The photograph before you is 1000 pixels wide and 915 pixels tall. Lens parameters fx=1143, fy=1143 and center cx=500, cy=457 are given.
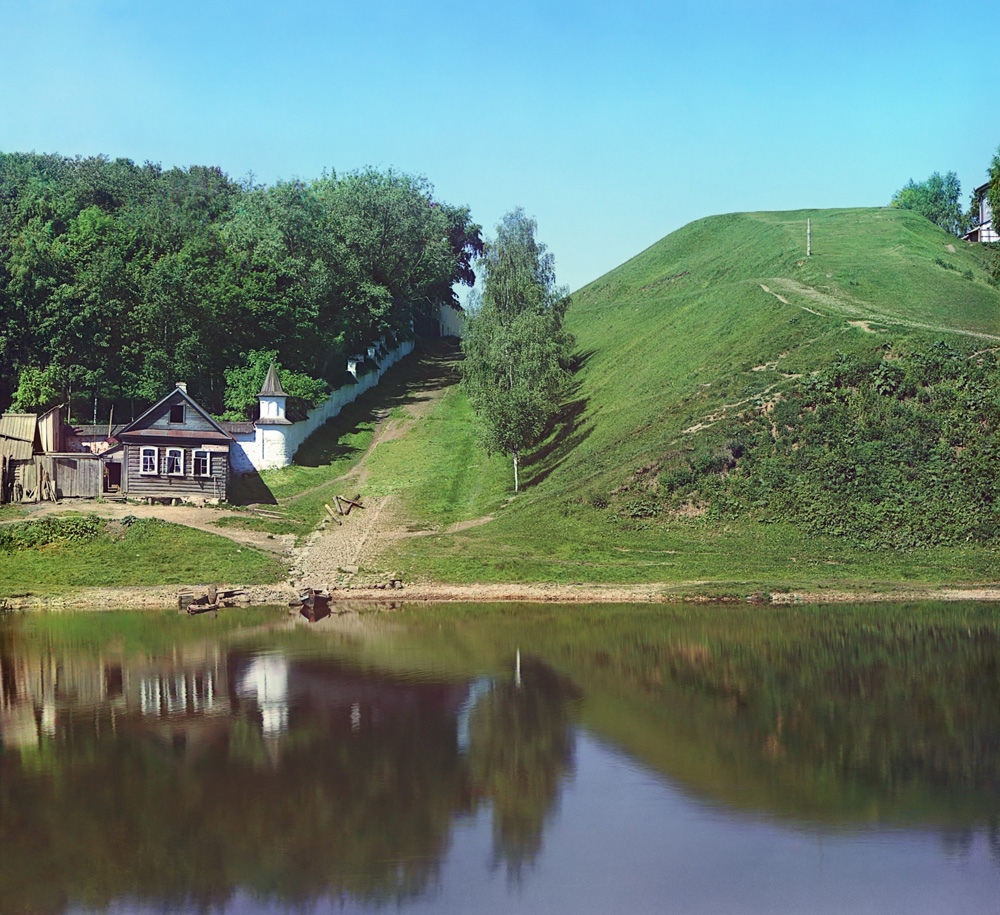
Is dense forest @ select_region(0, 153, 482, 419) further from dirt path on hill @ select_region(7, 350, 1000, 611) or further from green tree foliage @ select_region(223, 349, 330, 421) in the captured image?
dirt path on hill @ select_region(7, 350, 1000, 611)

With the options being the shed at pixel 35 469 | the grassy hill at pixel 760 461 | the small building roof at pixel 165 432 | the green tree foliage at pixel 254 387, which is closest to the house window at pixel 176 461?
the small building roof at pixel 165 432

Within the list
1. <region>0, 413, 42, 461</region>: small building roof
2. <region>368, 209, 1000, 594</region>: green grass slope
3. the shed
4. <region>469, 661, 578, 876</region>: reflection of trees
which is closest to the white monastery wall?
the shed

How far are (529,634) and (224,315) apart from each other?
1917 inches

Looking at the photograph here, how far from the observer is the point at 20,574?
54.9 meters

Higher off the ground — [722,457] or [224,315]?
[224,315]

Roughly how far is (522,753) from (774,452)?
133 ft

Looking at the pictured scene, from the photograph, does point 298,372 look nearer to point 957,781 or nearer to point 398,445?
point 398,445

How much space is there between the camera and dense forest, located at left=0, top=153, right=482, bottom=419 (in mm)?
81562

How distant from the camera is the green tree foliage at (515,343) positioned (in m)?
74.6

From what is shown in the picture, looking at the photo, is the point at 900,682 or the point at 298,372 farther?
the point at 298,372

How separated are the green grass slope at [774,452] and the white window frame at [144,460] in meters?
15.6

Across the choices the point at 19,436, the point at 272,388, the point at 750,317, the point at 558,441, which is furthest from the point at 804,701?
the point at 750,317

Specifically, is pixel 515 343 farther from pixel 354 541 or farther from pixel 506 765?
pixel 506 765

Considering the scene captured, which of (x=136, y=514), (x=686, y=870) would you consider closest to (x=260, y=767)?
(x=686, y=870)
